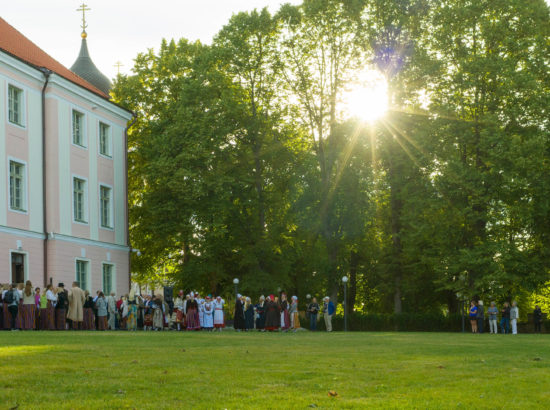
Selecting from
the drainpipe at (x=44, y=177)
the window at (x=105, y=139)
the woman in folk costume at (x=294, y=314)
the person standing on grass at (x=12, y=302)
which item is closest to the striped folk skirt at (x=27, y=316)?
the person standing on grass at (x=12, y=302)

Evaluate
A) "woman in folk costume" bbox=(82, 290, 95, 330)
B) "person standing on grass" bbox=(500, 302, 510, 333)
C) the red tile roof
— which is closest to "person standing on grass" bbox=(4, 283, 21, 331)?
"woman in folk costume" bbox=(82, 290, 95, 330)

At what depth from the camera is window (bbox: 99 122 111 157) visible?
1648 inches

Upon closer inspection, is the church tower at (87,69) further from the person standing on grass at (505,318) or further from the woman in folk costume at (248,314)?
the person standing on grass at (505,318)

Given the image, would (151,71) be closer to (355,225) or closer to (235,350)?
(355,225)

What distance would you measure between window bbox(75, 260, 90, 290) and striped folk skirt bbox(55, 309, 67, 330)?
7.52 m

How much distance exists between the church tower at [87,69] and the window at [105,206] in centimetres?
1799

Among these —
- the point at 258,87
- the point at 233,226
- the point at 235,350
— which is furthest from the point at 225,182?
the point at 235,350

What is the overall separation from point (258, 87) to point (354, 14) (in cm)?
683

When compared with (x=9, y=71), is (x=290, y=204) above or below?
below

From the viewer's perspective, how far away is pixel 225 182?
4550cm

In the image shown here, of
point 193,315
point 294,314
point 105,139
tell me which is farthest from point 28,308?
point 105,139

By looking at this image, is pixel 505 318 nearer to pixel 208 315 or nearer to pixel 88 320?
pixel 208 315

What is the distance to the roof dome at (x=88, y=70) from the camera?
192 feet

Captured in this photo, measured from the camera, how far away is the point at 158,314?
36.8 m
